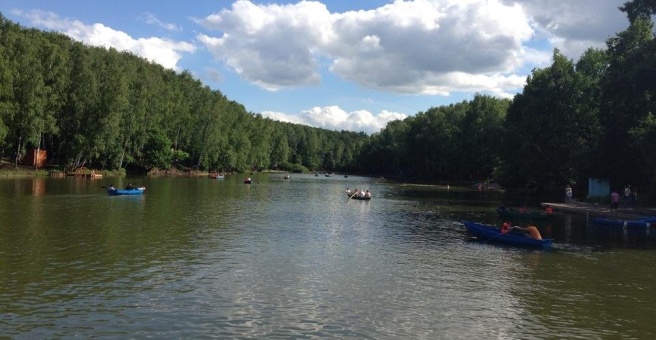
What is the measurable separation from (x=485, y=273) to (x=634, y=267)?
8.11m

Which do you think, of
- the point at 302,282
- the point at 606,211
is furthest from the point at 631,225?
the point at 302,282

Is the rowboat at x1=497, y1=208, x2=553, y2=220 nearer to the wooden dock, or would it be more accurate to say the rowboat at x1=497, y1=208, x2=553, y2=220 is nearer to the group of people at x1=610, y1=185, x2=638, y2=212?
the wooden dock

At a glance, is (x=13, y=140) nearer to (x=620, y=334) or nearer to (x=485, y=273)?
(x=485, y=273)

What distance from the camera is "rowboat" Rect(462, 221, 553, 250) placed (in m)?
30.8

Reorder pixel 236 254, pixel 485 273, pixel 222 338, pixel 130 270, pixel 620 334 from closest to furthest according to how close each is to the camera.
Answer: pixel 222 338, pixel 620 334, pixel 130 270, pixel 485 273, pixel 236 254

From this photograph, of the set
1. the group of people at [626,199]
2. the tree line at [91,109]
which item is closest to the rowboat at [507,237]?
the group of people at [626,199]

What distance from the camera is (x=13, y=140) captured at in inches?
3452

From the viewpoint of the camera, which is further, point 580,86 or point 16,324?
point 580,86

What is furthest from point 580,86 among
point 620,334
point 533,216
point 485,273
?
point 620,334

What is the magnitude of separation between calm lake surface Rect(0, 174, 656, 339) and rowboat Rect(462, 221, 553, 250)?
1.08 meters

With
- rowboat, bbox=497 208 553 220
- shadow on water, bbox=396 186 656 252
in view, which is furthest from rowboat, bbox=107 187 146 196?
rowboat, bbox=497 208 553 220

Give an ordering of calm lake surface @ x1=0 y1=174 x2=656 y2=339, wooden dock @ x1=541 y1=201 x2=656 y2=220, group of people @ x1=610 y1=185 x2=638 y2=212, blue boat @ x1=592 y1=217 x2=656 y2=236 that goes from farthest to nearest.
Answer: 1. group of people @ x1=610 y1=185 x2=638 y2=212
2. wooden dock @ x1=541 y1=201 x2=656 y2=220
3. blue boat @ x1=592 y1=217 x2=656 y2=236
4. calm lake surface @ x1=0 y1=174 x2=656 y2=339

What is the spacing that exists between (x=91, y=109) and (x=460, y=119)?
312 ft

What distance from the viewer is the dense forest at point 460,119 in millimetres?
58625
